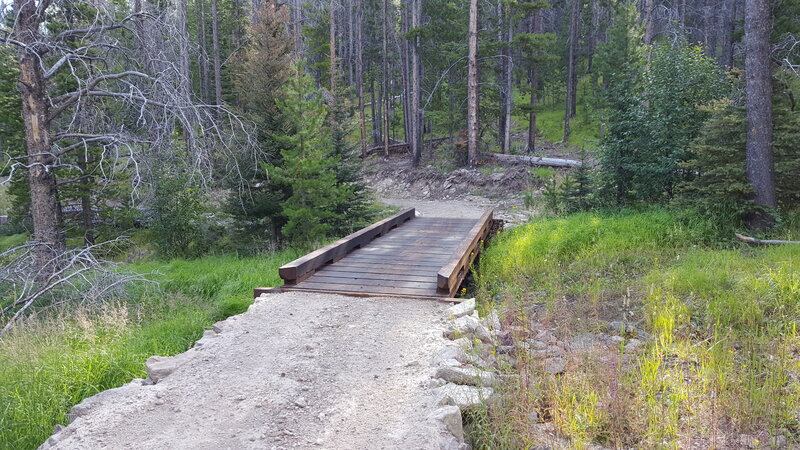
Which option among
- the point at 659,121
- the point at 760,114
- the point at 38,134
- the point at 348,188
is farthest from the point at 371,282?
the point at 659,121

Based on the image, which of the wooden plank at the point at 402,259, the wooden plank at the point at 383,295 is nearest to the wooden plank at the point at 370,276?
the wooden plank at the point at 383,295

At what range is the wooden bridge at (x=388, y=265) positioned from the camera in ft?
21.7

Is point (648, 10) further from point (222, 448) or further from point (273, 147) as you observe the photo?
point (222, 448)

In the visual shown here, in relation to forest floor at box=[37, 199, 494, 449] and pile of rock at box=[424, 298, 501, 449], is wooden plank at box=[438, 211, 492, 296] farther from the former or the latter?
pile of rock at box=[424, 298, 501, 449]

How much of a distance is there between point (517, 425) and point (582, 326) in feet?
7.66

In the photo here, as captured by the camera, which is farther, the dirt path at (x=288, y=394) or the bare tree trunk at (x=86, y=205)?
the bare tree trunk at (x=86, y=205)

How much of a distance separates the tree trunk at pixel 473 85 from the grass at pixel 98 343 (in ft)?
45.5

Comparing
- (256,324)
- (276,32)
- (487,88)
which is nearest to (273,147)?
(276,32)

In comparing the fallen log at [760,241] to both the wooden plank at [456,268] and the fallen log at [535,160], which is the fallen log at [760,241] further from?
the fallen log at [535,160]

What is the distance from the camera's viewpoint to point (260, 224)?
517 inches

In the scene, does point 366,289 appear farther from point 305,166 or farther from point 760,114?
point 760,114

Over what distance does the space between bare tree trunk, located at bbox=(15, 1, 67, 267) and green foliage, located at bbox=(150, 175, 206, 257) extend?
3.73 meters

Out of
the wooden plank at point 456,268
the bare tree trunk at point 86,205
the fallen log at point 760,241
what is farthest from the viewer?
the bare tree trunk at point 86,205

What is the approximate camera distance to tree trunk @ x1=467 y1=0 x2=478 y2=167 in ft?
68.2
